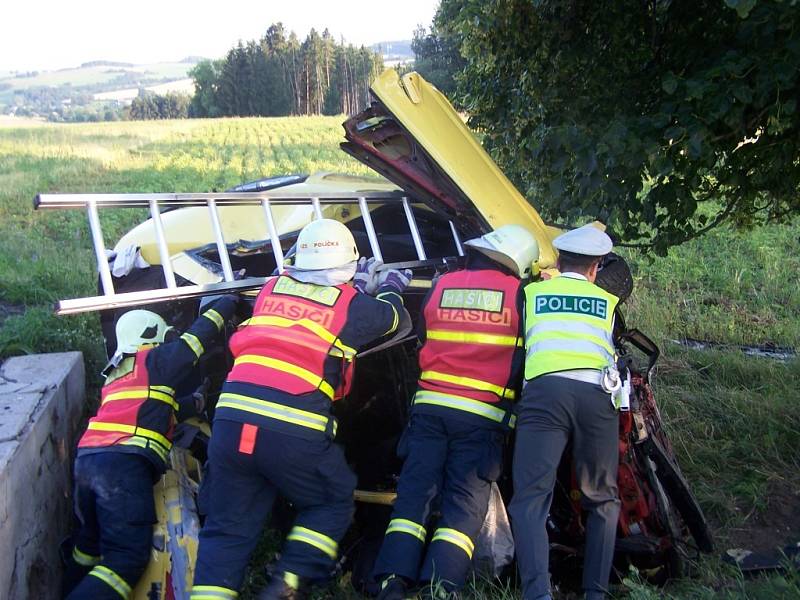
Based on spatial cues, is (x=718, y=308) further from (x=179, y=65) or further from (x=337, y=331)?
(x=179, y=65)

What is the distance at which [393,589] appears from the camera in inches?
116

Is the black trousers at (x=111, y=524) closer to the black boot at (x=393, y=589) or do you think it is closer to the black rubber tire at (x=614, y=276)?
the black boot at (x=393, y=589)

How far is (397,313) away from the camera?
3.53 meters

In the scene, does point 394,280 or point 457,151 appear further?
point 457,151

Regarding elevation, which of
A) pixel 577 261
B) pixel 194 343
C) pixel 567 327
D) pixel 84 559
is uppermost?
pixel 577 261

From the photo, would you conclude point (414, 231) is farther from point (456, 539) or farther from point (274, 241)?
point (456, 539)

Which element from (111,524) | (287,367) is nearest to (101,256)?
(287,367)

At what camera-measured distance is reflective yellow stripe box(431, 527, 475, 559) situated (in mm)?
3068

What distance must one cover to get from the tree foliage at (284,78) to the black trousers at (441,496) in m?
52.1

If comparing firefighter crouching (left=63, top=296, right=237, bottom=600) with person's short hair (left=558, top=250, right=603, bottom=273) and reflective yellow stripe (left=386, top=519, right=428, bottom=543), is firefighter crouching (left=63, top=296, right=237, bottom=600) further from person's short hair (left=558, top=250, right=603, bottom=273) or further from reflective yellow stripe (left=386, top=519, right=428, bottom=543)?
person's short hair (left=558, top=250, right=603, bottom=273)

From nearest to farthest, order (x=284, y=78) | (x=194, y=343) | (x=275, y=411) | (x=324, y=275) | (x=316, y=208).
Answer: (x=275, y=411) → (x=324, y=275) → (x=194, y=343) → (x=316, y=208) → (x=284, y=78)

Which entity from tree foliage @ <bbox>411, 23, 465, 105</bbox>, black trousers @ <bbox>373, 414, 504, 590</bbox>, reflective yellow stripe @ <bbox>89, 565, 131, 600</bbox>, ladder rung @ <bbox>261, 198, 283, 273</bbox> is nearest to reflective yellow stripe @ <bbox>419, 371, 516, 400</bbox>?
black trousers @ <bbox>373, 414, 504, 590</bbox>

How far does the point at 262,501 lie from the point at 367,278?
1.25 metres

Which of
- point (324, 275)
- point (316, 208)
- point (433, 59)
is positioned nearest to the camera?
point (324, 275)
